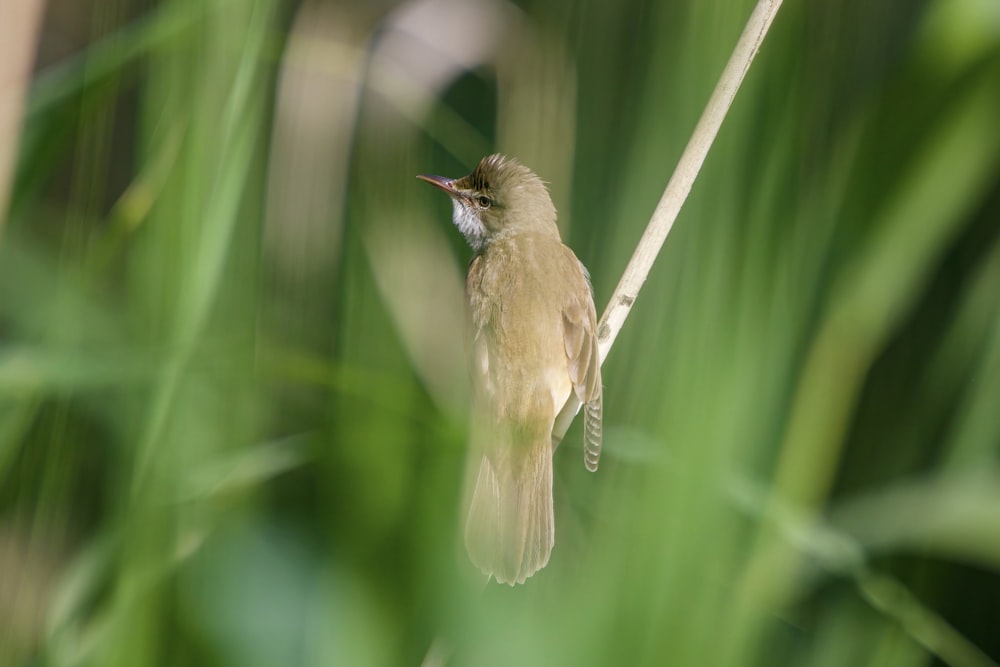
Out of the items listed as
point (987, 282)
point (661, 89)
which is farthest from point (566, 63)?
point (987, 282)

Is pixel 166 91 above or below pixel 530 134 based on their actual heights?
below

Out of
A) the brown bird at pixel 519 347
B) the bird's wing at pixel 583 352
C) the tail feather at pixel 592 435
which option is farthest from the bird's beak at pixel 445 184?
the tail feather at pixel 592 435

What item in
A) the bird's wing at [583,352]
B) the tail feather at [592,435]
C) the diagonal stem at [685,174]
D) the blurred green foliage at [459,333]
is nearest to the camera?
the blurred green foliage at [459,333]

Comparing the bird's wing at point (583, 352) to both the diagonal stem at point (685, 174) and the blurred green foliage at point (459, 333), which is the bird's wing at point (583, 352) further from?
the diagonal stem at point (685, 174)

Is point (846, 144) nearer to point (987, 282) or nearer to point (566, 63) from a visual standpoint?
point (566, 63)

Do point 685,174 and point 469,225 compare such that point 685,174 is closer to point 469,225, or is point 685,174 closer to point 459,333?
point 459,333

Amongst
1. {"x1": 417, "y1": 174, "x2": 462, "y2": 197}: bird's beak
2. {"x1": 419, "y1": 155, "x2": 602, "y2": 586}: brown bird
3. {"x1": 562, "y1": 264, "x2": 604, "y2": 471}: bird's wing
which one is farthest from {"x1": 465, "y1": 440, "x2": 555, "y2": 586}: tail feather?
{"x1": 417, "y1": 174, "x2": 462, "y2": 197}: bird's beak

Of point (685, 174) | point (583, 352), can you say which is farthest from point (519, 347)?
point (685, 174)

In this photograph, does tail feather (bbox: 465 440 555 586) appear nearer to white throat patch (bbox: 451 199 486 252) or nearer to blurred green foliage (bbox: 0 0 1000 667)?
blurred green foliage (bbox: 0 0 1000 667)
